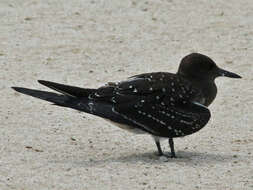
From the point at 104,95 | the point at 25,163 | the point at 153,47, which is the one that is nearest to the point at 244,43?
the point at 153,47

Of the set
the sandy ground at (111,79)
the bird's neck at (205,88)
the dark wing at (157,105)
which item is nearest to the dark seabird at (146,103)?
the dark wing at (157,105)

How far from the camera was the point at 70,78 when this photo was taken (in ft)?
33.7

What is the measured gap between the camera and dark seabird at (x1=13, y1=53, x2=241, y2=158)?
7.57 metres

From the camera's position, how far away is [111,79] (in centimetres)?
1033

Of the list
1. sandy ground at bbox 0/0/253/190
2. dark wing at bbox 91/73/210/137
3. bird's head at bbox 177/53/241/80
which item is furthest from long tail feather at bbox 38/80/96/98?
bird's head at bbox 177/53/241/80

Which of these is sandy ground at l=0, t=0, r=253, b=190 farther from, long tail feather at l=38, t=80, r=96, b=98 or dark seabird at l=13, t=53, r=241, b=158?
long tail feather at l=38, t=80, r=96, b=98

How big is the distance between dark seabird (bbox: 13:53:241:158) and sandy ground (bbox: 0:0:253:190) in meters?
0.32

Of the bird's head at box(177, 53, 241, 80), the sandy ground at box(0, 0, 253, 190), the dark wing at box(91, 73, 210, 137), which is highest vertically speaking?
the bird's head at box(177, 53, 241, 80)

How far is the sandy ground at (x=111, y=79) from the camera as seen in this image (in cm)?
720

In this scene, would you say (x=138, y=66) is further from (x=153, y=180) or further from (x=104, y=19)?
(x=153, y=180)

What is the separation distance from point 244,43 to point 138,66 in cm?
174

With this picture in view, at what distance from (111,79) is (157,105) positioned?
2.64 metres

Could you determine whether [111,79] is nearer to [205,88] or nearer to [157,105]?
[205,88]

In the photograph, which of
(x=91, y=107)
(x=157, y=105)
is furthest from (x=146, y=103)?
(x=91, y=107)
